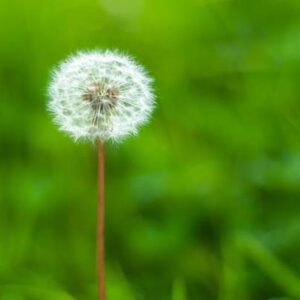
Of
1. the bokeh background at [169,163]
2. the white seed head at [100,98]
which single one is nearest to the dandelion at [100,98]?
the white seed head at [100,98]

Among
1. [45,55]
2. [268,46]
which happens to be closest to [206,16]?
[268,46]

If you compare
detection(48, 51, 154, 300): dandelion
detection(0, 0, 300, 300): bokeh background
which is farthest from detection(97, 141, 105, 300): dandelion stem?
detection(0, 0, 300, 300): bokeh background

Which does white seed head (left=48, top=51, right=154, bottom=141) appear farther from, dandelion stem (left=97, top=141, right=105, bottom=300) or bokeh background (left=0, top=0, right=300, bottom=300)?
bokeh background (left=0, top=0, right=300, bottom=300)

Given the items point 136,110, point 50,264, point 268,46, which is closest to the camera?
point 136,110

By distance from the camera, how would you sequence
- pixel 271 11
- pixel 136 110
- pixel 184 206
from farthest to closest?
pixel 271 11, pixel 184 206, pixel 136 110

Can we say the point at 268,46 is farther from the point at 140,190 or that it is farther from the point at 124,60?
the point at 124,60

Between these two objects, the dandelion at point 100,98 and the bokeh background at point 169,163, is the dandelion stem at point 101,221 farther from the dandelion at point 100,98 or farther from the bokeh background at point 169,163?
the bokeh background at point 169,163
